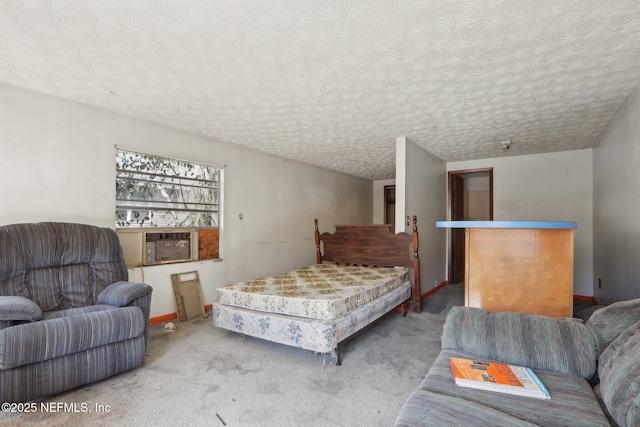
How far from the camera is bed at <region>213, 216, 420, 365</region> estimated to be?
2529 mm

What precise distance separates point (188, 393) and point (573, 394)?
2.05 meters

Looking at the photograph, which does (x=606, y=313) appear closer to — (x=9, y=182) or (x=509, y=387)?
(x=509, y=387)

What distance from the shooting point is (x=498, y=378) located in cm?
117

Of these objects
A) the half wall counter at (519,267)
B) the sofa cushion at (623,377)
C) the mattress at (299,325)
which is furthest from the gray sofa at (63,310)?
the sofa cushion at (623,377)

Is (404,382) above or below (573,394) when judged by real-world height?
below

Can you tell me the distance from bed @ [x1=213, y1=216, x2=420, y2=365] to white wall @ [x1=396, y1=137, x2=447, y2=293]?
0.42m

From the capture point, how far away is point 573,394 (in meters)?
1.08

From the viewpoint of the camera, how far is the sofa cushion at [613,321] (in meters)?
1.20

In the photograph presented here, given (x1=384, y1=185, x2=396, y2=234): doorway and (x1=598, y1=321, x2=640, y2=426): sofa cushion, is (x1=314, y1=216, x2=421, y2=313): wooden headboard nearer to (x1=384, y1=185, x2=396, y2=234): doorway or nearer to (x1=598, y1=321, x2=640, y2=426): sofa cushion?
(x1=598, y1=321, x2=640, y2=426): sofa cushion

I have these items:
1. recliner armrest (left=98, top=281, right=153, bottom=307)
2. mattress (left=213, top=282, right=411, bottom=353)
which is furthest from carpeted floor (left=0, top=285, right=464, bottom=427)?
recliner armrest (left=98, top=281, right=153, bottom=307)

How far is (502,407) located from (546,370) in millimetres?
401

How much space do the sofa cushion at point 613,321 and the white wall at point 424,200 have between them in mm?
2778

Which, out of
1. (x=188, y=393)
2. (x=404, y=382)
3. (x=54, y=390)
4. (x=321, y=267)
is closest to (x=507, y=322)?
(x=404, y=382)

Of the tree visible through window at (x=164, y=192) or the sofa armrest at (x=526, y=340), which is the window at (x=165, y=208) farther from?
the sofa armrest at (x=526, y=340)
